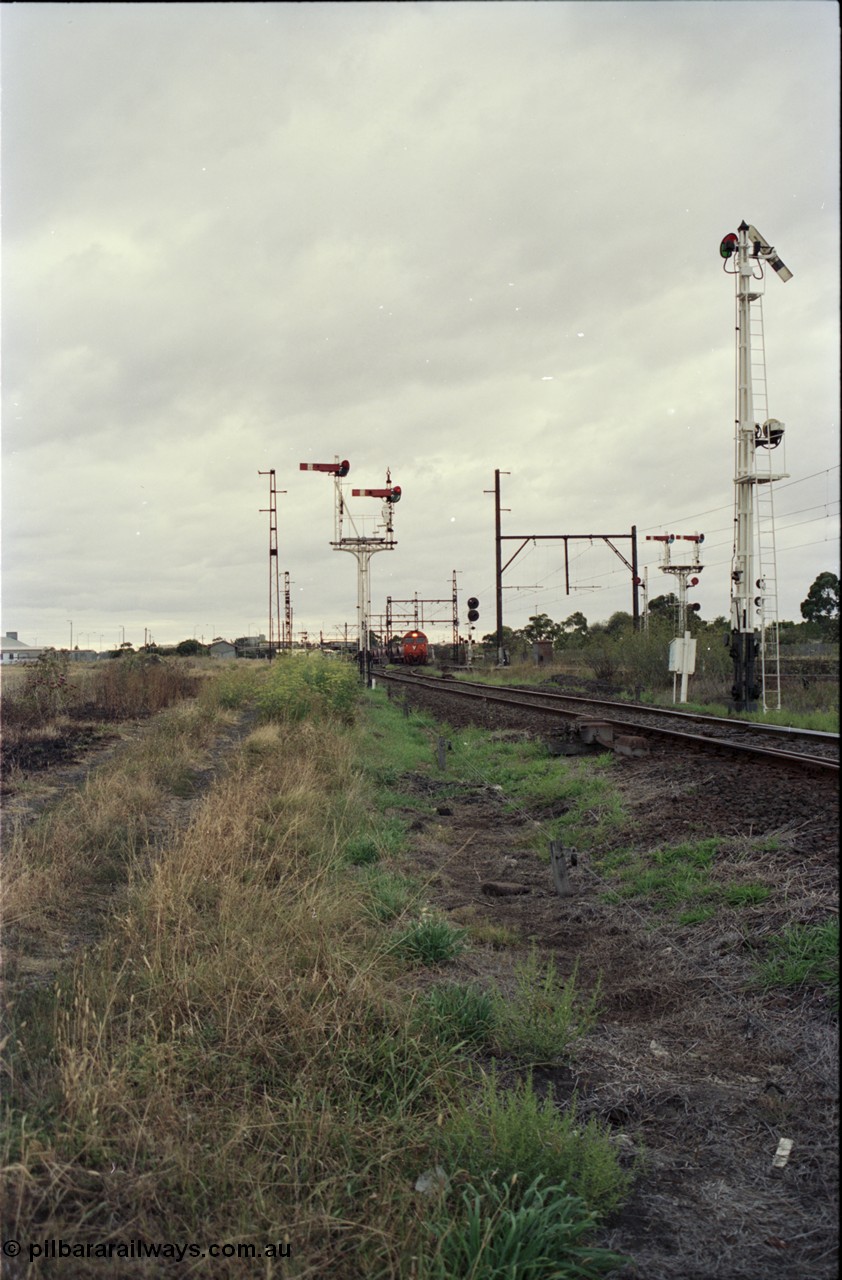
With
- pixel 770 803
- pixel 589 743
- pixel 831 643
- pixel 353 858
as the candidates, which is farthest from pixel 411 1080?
pixel 589 743

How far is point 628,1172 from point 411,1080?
0.89 meters

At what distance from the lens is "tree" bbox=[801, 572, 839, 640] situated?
5.16 feet

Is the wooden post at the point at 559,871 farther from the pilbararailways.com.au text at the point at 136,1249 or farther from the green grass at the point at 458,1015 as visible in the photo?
the pilbararailways.com.au text at the point at 136,1249

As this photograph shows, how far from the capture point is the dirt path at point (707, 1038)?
2879mm

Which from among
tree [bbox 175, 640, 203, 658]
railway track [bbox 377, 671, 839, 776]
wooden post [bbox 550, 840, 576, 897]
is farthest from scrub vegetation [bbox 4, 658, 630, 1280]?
tree [bbox 175, 640, 203, 658]

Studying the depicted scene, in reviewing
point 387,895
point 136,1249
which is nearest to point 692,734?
point 387,895

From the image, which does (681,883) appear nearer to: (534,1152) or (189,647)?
(534,1152)

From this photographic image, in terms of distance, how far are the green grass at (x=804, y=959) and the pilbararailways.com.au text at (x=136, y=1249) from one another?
2993mm

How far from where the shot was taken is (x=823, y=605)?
1662 mm

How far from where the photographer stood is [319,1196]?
273 cm

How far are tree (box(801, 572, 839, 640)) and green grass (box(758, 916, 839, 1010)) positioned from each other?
322 cm

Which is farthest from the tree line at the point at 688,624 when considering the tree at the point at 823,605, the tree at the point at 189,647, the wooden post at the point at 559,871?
the tree at the point at 189,647

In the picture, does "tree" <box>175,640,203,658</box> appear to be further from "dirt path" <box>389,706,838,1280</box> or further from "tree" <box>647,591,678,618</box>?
"dirt path" <box>389,706,838,1280</box>

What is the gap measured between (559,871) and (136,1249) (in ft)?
16.0
